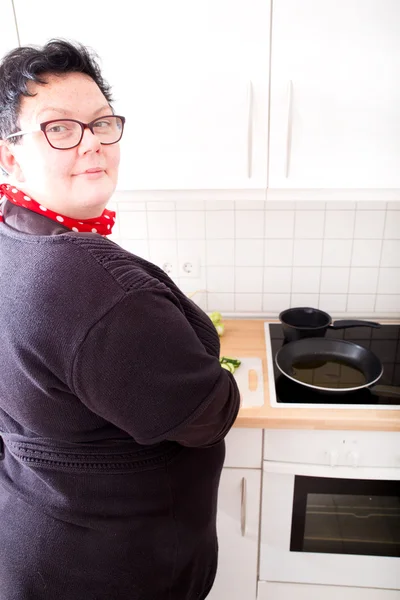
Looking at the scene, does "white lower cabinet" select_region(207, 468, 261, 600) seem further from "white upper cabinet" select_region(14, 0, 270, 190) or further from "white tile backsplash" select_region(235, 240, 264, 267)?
"white upper cabinet" select_region(14, 0, 270, 190)

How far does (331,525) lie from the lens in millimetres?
1344

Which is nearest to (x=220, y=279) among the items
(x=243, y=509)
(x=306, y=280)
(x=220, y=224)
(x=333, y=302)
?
(x=220, y=224)

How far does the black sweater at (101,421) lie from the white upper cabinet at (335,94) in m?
0.58

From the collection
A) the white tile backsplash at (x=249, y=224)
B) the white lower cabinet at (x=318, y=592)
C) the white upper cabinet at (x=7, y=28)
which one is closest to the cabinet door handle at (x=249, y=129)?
the white tile backsplash at (x=249, y=224)

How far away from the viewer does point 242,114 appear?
1.17 m

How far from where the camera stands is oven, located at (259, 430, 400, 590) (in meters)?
1.24

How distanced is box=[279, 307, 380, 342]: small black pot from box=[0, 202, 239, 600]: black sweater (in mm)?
564

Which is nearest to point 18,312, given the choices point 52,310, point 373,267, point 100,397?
point 52,310

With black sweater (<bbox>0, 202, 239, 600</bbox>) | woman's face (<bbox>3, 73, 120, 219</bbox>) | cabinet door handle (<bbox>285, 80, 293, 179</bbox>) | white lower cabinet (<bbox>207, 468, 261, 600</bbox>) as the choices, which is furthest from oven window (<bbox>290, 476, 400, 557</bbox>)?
woman's face (<bbox>3, 73, 120, 219</bbox>)

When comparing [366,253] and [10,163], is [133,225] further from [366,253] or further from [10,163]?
[10,163]

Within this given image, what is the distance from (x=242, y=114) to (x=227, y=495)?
3.34 ft

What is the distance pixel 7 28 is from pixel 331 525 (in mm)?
1549

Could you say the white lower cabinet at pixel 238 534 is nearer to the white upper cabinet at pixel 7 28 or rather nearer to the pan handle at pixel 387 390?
the pan handle at pixel 387 390

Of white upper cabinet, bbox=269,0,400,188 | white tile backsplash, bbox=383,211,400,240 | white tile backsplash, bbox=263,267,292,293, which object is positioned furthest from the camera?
white tile backsplash, bbox=263,267,292,293
